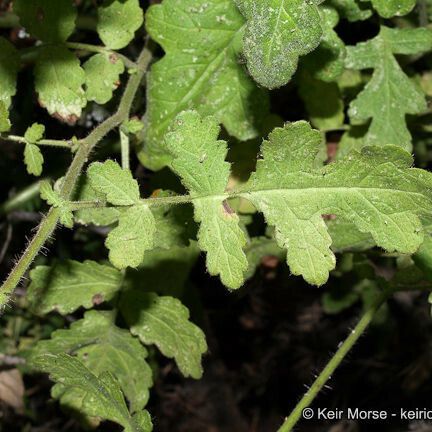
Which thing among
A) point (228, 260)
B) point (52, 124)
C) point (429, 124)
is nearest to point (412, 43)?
point (429, 124)

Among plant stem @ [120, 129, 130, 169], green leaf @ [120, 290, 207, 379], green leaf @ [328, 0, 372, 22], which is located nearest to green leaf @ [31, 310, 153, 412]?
green leaf @ [120, 290, 207, 379]

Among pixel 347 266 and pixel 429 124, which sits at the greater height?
pixel 429 124

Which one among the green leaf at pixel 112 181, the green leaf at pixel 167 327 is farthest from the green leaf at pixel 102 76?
the green leaf at pixel 167 327

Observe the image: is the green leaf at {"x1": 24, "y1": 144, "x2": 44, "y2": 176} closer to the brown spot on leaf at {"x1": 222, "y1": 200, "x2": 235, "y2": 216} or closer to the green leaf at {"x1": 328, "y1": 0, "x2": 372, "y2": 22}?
the brown spot on leaf at {"x1": 222, "y1": 200, "x2": 235, "y2": 216}

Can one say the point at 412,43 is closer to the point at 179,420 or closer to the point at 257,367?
the point at 257,367

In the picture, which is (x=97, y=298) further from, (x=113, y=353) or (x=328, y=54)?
(x=328, y=54)
